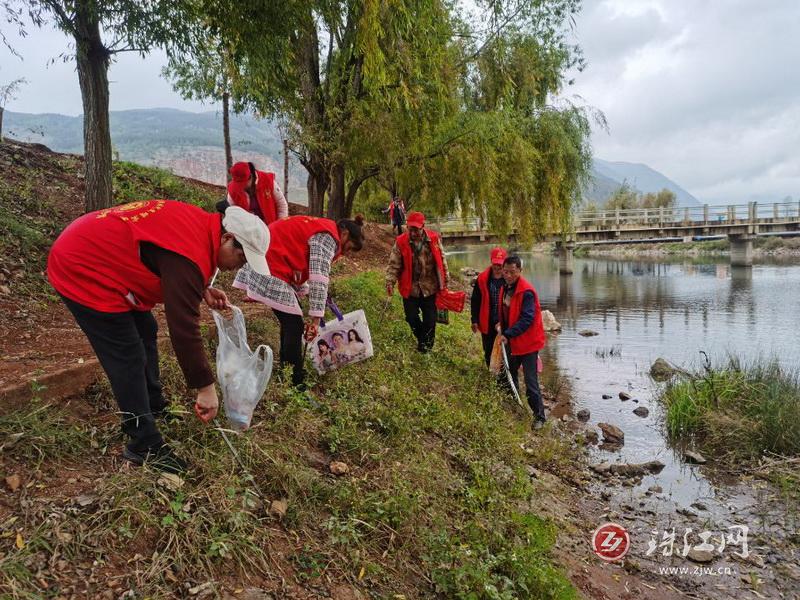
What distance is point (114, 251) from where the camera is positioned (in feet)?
7.99

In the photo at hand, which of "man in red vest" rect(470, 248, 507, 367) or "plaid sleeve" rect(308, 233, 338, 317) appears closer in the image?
"plaid sleeve" rect(308, 233, 338, 317)

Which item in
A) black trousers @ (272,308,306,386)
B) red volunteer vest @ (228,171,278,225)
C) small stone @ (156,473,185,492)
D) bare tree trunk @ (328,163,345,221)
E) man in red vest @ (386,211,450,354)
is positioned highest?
bare tree trunk @ (328,163,345,221)

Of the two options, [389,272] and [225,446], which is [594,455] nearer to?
[389,272]

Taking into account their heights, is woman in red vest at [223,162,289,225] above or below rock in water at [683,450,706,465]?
above

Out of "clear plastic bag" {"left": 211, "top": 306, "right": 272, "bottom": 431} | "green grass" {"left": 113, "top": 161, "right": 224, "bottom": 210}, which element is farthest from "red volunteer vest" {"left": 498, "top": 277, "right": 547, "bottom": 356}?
"green grass" {"left": 113, "top": 161, "right": 224, "bottom": 210}

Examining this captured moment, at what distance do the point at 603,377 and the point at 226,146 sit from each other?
35.5 ft

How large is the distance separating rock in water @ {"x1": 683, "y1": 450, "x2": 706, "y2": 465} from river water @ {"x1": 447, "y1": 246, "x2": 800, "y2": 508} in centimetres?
12

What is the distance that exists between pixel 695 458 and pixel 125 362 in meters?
5.80

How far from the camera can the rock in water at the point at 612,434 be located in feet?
→ 21.5

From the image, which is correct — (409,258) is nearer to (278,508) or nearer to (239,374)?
(239,374)

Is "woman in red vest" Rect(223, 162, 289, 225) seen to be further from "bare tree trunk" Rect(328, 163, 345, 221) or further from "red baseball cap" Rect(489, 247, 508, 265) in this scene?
"bare tree trunk" Rect(328, 163, 345, 221)

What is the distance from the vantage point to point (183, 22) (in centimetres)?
589

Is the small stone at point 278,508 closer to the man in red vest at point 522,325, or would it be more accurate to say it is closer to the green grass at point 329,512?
the green grass at point 329,512

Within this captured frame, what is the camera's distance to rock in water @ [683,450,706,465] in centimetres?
589
